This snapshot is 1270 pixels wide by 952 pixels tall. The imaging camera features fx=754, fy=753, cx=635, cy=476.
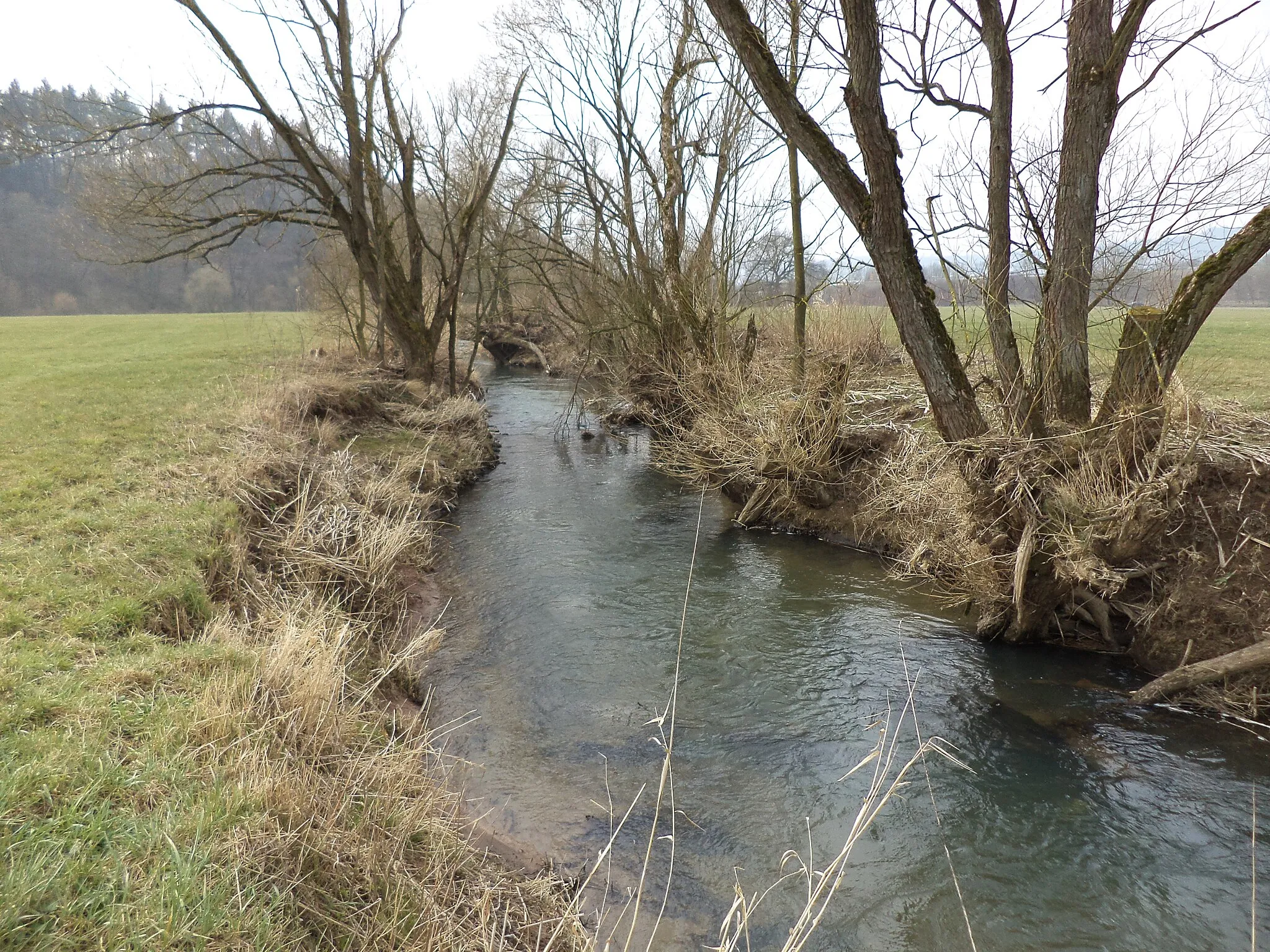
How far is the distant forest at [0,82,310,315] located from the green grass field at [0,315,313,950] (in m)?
43.9

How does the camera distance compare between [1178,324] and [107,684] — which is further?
[1178,324]

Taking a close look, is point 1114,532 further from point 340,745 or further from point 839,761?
point 340,745

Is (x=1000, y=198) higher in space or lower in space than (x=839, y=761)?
higher

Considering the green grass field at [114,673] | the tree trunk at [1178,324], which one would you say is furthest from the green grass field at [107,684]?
the tree trunk at [1178,324]

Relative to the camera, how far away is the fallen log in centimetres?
478

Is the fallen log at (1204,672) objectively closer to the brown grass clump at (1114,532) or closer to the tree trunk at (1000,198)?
the brown grass clump at (1114,532)

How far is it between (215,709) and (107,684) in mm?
650

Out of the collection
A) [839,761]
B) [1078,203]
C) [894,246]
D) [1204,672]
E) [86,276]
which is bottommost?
[839,761]

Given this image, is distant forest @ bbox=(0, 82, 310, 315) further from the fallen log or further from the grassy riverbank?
the fallen log

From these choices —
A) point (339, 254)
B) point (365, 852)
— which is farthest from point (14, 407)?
point (339, 254)

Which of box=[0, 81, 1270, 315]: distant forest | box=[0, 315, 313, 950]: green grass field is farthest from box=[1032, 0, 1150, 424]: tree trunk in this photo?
box=[0, 81, 1270, 315]: distant forest

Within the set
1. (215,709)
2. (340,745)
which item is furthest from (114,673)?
(340,745)

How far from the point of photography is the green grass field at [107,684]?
95.7 inches

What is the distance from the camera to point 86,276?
51.8 metres
